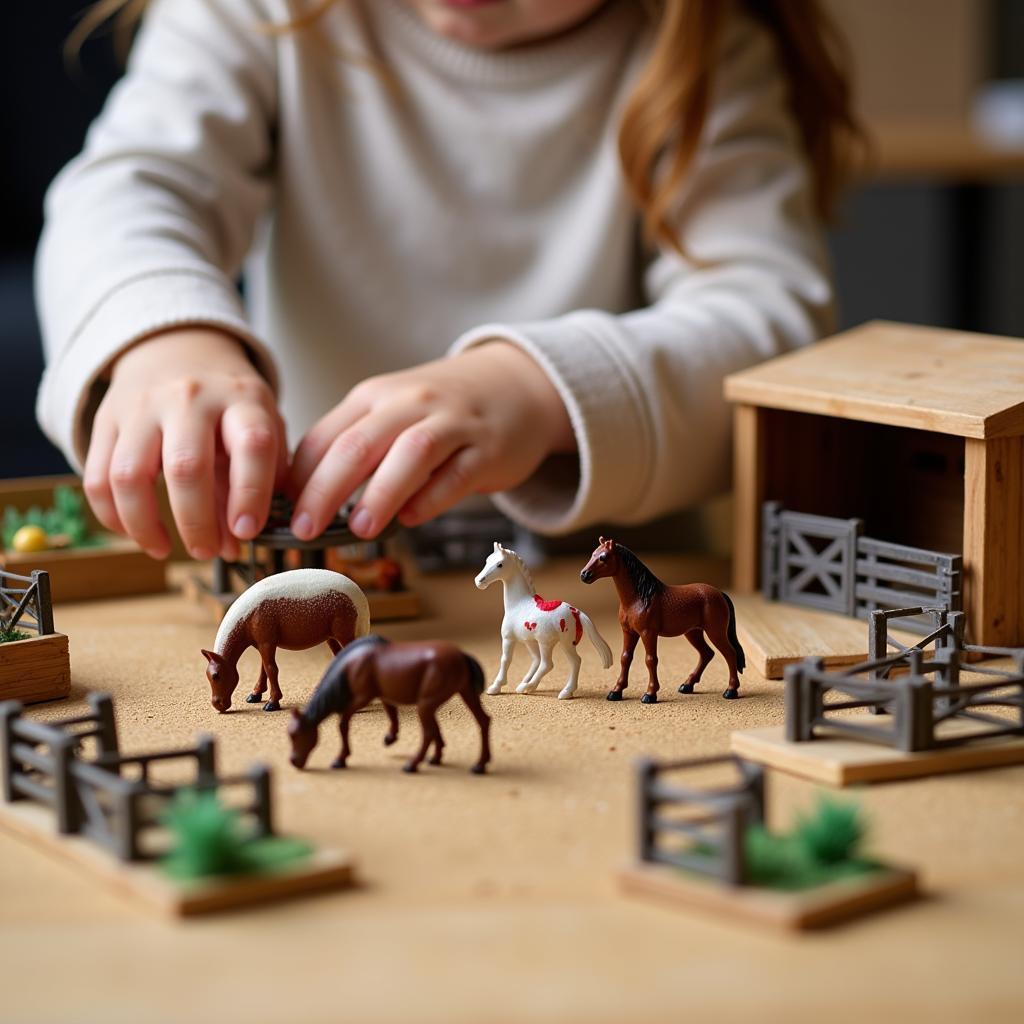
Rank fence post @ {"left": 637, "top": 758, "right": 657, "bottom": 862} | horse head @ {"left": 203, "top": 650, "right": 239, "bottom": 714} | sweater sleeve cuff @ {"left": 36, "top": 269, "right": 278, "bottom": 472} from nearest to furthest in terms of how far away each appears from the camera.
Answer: fence post @ {"left": 637, "top": 758, "right": 657, "bottom": 862} < horse head @ {"left": 203, "top": 650, "right": 239, "bottom": 714} < sweater sleeve cuff @ {"left": 36, "top": 269, "right": 278, "bottom": 472}

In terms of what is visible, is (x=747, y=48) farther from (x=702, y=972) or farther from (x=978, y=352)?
(x=702, y=972)

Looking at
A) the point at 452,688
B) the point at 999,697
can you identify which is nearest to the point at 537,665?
the point at 452,688

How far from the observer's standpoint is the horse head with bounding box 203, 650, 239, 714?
99 centimetres

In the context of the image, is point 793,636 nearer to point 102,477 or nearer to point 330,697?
point 330,697

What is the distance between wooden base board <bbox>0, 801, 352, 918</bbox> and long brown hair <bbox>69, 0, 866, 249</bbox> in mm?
1095

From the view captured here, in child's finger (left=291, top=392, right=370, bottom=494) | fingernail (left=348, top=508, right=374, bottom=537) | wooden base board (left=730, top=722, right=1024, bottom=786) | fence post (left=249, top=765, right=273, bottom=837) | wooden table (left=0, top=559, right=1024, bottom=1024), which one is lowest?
wooden table (left=0, top=559, right=1024, bottom=1024)

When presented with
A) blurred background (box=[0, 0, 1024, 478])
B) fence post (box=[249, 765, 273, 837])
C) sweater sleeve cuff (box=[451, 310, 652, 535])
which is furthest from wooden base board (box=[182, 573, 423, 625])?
blurred background (box=[0, 0, 1024, 478])

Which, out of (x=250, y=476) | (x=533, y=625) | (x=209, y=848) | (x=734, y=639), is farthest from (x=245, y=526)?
(x=209, y=848)

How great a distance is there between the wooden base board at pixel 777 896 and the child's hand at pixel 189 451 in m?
0.54

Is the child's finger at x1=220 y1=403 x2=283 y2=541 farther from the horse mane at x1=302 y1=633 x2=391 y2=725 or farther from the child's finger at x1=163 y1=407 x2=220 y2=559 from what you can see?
the horse mane at x1=302 y1=633 x2=391 y2=725

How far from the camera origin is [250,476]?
1146 millimetres

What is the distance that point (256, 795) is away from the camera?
0.75 metres

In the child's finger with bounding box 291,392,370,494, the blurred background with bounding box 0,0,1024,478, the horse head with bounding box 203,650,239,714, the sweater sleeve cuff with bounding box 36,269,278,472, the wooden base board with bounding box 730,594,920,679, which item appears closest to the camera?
the horse head with bounding box 203,650,239,714

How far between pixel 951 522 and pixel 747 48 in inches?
26.5
